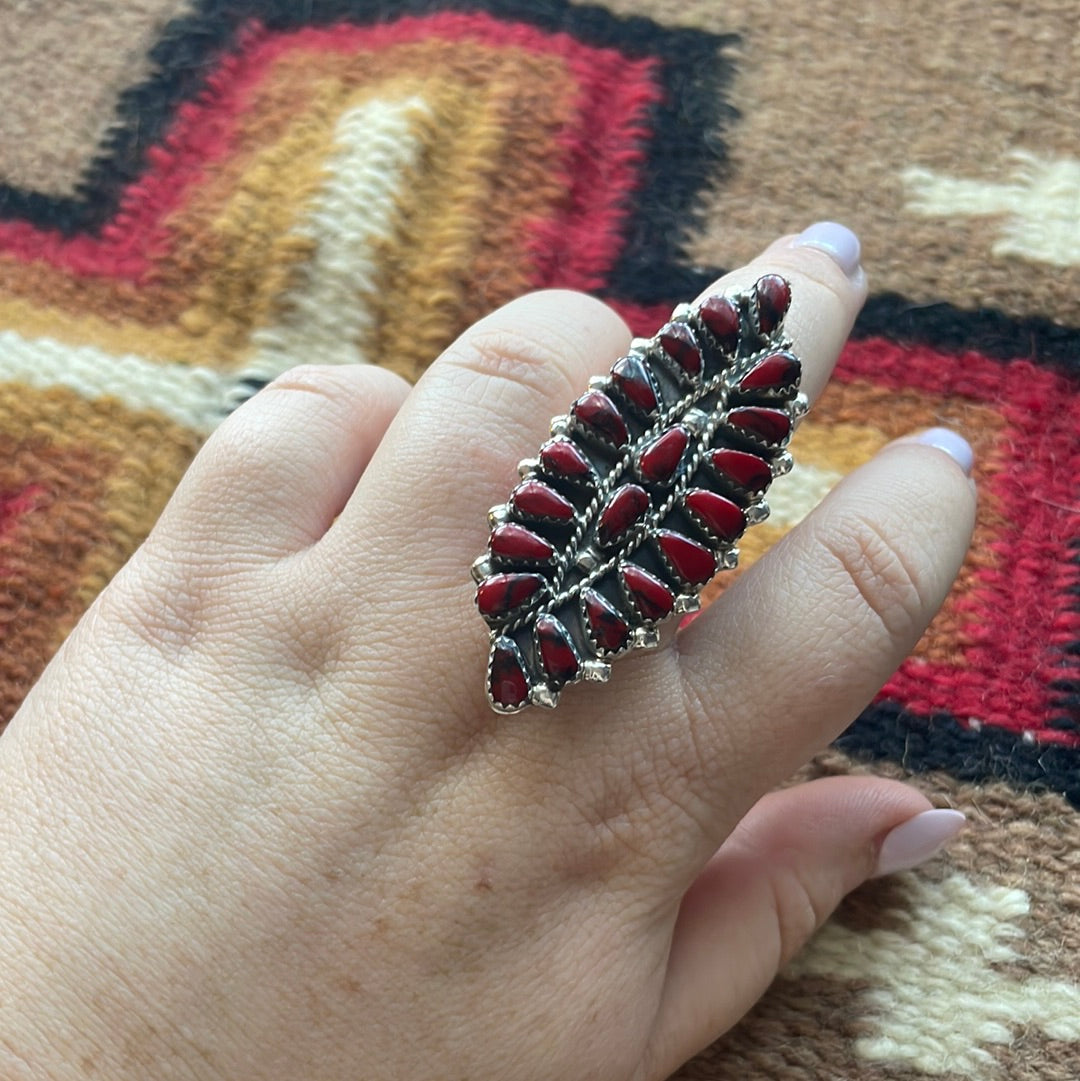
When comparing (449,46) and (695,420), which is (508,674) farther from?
(449,46)

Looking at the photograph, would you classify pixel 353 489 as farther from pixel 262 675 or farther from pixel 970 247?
pixel 970 247

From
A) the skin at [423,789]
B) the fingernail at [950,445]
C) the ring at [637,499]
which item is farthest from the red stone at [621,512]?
the fingernail at [950,445]

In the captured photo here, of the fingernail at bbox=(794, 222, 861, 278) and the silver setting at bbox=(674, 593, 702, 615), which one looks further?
the fingernail at bbox=(794, 222, 861, 278)

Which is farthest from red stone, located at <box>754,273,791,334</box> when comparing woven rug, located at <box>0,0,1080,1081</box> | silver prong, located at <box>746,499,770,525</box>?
woven rug, located at <box>0,0,1080,1081</box>

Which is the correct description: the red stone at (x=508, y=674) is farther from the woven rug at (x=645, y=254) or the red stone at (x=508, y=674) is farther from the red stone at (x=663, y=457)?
the woven rug at (x=645, y=254)

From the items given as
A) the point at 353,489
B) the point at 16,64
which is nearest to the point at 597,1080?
the point at 353,489

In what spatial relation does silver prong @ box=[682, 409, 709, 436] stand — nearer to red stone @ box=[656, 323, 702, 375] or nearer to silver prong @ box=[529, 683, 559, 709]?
red stone @ box=[656, 323, 702, 375]
